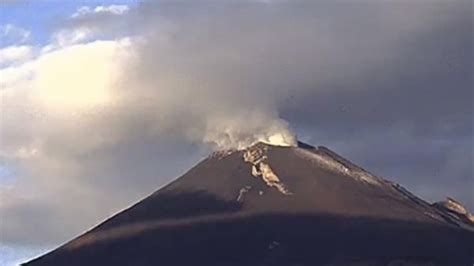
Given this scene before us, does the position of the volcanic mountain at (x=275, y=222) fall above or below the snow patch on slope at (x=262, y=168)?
below

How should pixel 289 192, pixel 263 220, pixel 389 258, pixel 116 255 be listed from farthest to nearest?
pixel 289 192 → pixel 263 220 → pixel 116 255 → pixel 389 258

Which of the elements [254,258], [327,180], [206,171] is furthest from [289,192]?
[254,258]

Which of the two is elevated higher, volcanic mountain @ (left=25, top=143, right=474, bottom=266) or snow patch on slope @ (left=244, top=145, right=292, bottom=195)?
snow patch on slope @ (left=244, top=145, right=292, bottom=195)

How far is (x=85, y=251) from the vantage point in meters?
140

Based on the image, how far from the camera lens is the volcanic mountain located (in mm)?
130375

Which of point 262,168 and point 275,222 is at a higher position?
point 262,168

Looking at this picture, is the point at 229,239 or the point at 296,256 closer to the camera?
the point at 296,256

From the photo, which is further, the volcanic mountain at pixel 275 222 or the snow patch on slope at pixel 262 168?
the snow patch on slope at pixel 262 168

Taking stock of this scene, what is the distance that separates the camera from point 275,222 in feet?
477

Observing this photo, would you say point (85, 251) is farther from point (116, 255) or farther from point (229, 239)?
point (229, 239)

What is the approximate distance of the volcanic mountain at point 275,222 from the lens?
130 meters

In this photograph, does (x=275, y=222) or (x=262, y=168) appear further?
(x=262, y=168)

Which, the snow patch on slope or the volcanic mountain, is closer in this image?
the volcanic mountain

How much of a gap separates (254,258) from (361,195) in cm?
2795
